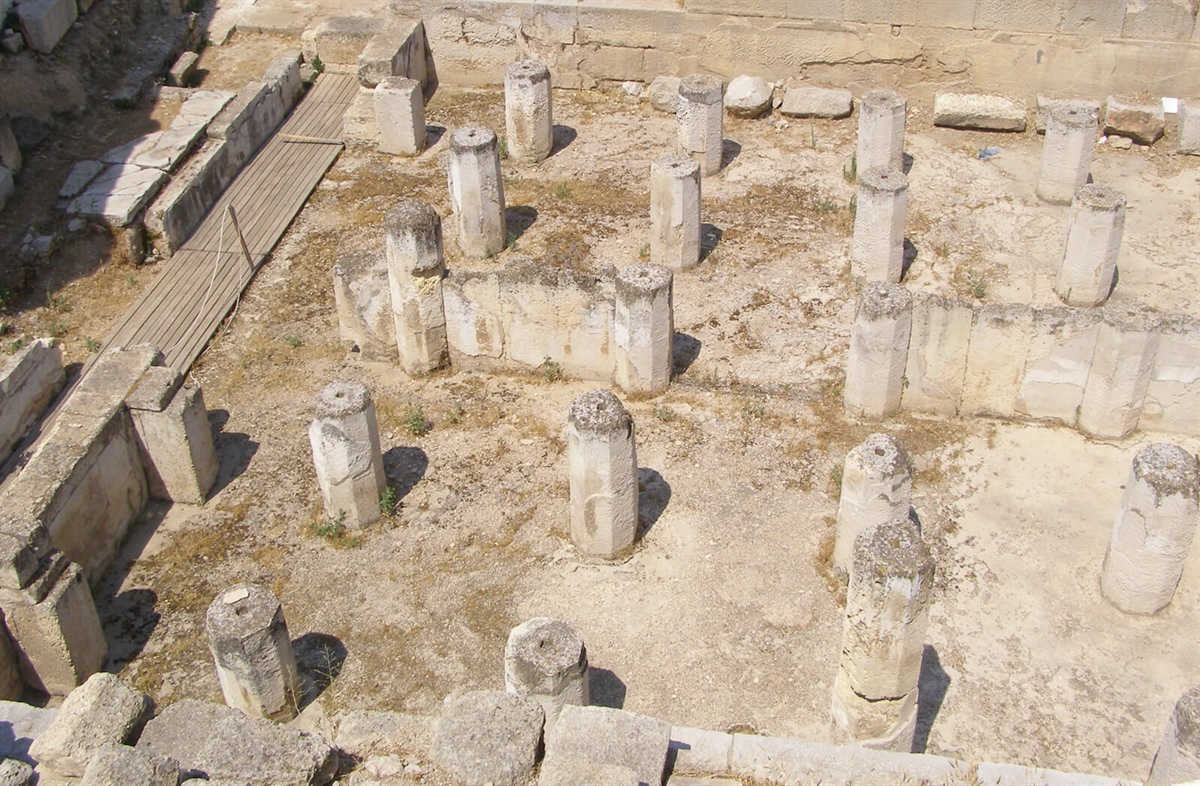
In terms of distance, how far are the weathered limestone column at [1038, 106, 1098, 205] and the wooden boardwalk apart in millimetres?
8387

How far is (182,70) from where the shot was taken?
17328 mm

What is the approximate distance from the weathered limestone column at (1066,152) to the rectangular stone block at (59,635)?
1058 centimetres

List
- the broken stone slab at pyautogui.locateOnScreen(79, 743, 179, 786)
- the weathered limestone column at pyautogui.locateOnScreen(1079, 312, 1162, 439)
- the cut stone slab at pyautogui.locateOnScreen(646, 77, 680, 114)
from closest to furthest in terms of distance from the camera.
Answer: the broken stone slab at pyautogui.locateOnScreen(79, 743, 179, 786), the weathered limestone column at pyautogui.locateOnScreen(1079, 312, 1162, 439), the cut stone slab at pyautogui.locateOnScreen(646, 77, 680, 114)

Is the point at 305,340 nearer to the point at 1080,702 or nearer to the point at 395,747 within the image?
the point at 395,747

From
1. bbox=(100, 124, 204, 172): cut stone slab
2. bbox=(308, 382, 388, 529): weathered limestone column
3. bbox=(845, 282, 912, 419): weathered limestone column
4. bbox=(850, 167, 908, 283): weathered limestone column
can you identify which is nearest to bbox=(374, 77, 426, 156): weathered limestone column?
bbox=(100, 124, 204, 172): cut stone slab

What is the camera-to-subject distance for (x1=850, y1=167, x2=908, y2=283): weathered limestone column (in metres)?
12.7

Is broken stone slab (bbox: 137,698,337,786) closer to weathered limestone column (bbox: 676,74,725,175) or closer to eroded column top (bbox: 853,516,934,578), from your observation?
eroded column top (bbox: 853,516,934,578)

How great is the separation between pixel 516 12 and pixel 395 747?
11664mm

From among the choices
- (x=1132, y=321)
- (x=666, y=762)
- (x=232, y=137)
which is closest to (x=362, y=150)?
(x=232, y=137)

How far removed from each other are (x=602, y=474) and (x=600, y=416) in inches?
18.0

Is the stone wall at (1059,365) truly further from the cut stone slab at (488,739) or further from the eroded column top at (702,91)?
the cut stone slab at (488,739)

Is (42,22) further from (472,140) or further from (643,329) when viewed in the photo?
(643,329)

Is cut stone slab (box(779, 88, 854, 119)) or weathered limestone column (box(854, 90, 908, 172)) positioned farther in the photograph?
cut stone slab (box(779, 88, 854, 119))

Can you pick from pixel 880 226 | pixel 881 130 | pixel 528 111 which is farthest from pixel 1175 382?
pixel 528 111
